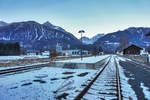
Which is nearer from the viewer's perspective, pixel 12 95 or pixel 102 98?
pixel 102 98

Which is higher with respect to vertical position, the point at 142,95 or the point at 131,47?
the point at 131,47

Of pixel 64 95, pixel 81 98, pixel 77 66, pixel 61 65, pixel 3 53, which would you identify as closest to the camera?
pixel 81 98

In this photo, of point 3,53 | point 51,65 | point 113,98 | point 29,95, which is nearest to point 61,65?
point 51,65

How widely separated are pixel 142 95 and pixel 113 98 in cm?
177

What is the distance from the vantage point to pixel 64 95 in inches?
230

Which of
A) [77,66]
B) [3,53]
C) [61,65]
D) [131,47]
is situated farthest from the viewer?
[131,47]

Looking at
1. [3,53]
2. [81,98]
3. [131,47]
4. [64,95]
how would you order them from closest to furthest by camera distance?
[81,98] < [64,95] < [3,53] < [131,47]

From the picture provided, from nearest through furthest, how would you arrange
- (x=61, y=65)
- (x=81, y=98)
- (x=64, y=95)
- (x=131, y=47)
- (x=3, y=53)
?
(x=81, y=98) → (x=64, y=95) → (x=61, y=65) → (x=3, y=53) → (x=131, y=47)

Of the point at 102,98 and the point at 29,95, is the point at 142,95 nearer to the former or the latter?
the point at 102,98

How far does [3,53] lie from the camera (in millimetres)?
Answer: 59250

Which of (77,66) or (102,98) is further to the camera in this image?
(77,66)

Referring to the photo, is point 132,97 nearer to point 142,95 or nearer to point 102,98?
point 142,95

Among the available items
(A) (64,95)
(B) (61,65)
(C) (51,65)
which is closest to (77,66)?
(B) (61,65)

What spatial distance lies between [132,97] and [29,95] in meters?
5.30
